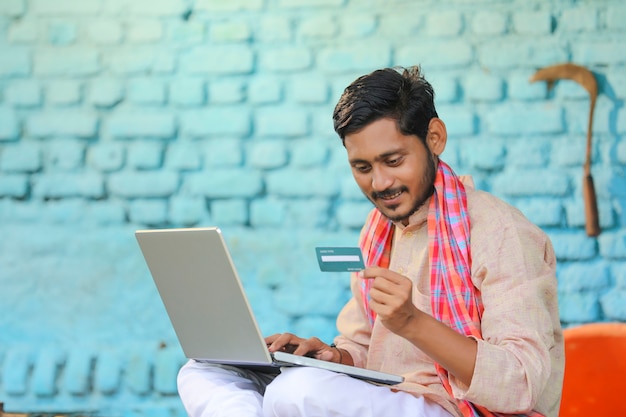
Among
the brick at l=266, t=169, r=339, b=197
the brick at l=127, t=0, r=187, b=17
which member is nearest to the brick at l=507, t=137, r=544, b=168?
the brick at l=266, t=169, r=339, b=197

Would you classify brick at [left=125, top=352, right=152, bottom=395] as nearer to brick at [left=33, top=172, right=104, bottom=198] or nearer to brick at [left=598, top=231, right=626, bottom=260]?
brick at [left=33, top=172, right=104, bottom=198]

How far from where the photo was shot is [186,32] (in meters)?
3.10

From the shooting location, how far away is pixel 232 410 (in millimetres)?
1657

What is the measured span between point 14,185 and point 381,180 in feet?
6.09

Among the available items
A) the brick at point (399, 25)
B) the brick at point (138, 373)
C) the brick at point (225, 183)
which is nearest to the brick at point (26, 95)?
the brick at point (225, 183)

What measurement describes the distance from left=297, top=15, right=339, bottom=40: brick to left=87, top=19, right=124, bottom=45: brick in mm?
715

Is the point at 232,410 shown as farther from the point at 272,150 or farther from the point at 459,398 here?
the point at 272,150

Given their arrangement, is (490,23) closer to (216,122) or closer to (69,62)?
(216,122)

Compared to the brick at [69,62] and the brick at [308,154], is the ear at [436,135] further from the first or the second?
the brick at [69,62]

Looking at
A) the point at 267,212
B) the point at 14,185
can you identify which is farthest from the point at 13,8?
the point at 267,212

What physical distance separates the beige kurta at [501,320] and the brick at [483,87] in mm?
1053

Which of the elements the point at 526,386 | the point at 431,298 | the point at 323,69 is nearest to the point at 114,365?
the point at 323,69

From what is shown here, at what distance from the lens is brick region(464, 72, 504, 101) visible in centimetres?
289

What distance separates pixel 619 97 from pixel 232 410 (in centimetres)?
187
